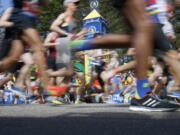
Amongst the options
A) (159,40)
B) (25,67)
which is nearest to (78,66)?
(25,67)

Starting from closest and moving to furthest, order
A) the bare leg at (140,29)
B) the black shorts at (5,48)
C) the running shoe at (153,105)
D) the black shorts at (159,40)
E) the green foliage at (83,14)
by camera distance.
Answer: the bare leg at (140,29), the running shoe at (153,105), the black shorts at (159,40), the black shorts at (5,48), the green foliage at (83,14)

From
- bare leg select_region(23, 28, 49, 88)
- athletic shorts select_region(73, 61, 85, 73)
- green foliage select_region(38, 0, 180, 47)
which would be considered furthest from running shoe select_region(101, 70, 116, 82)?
green foliage select_region(38, 0, 180, 47)

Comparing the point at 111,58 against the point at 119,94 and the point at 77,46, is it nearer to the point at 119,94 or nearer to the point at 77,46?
the point at 119,94

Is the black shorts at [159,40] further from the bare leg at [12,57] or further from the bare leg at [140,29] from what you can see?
the bare leg at [12,57]

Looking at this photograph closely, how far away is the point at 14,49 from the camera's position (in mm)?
3023

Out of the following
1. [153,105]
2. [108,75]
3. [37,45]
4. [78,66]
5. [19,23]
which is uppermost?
[19,23]

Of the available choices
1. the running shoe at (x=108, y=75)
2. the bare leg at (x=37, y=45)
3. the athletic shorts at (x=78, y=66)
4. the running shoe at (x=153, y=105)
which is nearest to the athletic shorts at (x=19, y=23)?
the bare leg at (x=37, y=45)

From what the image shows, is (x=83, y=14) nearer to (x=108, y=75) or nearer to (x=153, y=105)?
(x=108, y=75)

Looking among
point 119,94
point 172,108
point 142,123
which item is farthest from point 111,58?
point 142,123

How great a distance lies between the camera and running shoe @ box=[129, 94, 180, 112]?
2.43 m

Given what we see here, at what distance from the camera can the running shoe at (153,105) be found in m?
2.43

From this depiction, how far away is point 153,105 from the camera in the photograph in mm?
2436

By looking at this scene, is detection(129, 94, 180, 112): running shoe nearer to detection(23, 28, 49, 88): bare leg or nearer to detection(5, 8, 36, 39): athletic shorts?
detection(23, 28, 49, 88): bare leg

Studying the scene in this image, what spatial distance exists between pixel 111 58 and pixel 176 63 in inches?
162
